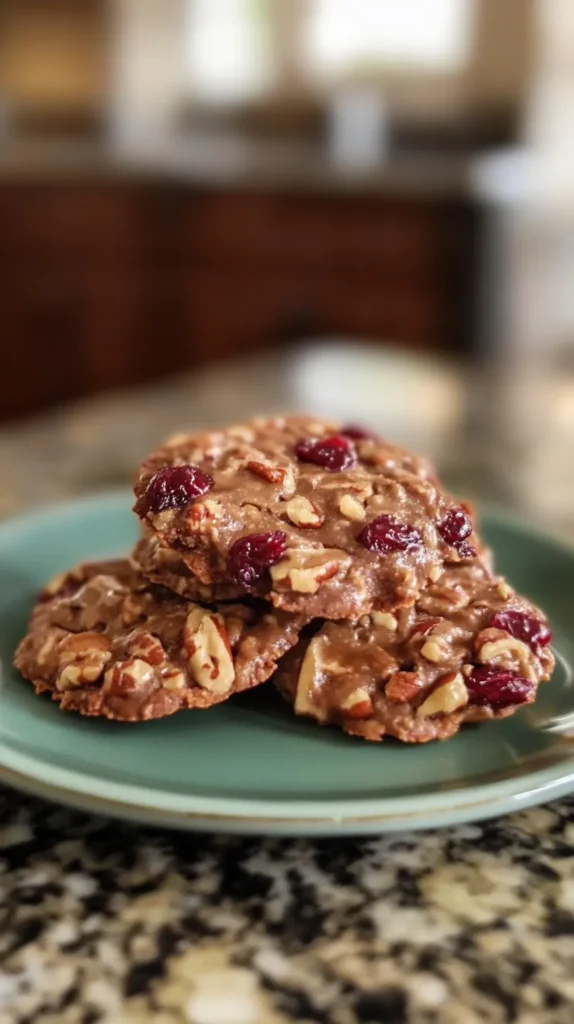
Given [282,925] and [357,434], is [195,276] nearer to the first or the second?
[357,434]

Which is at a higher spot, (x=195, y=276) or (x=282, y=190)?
(x=282, y=190)

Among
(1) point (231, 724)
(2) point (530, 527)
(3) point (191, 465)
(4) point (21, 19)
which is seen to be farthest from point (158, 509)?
(4) point (21, 19)

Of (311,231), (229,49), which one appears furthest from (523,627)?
(229,49)

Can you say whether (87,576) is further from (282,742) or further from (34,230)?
(34,230)

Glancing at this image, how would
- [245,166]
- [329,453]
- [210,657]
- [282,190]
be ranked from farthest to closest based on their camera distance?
[245,166]
[282,190]
[329,453]
[210,657]

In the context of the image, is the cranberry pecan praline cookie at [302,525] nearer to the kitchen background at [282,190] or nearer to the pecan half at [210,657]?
the pecan half at [210,657]

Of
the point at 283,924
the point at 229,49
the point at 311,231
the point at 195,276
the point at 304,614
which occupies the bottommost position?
the point at 195,276
